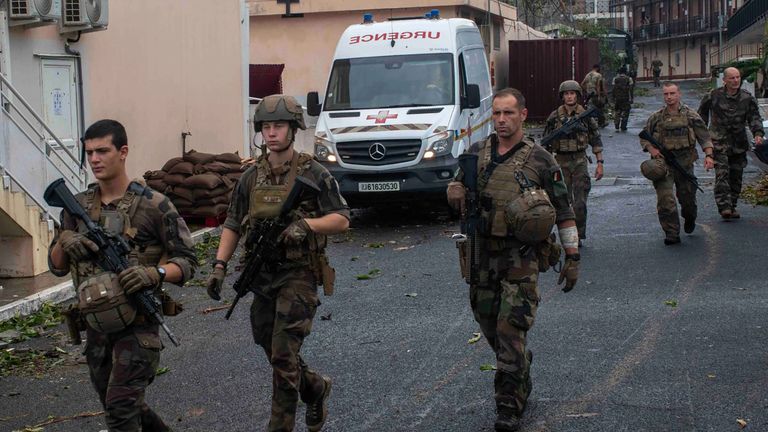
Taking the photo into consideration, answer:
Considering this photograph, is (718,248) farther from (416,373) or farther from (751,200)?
(416,373)

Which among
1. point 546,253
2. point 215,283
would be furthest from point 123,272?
point 546,253

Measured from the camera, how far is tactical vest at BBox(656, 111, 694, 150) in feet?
41.5

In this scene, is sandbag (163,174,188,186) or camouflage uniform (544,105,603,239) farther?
sandbag (163,174,188,186)

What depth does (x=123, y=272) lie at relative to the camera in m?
5.14

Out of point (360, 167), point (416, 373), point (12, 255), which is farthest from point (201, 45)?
point (416, 373)

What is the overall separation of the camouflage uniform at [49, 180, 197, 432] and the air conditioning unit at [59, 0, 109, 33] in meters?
8.99

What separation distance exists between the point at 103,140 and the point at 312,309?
144cm

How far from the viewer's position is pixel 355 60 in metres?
16.2

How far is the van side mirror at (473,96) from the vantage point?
1551cm

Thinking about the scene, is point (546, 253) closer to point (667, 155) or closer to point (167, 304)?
point (167, 304)

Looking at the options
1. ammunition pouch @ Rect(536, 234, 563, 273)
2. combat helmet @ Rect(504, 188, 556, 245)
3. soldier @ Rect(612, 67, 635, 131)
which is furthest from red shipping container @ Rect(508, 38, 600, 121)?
combat helmet @ Rect(504, 188, 556, 245)

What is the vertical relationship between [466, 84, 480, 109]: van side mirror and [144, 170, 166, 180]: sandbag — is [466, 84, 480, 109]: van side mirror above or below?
above

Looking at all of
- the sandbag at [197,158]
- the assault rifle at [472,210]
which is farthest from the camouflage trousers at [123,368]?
the sandbag at [197,158]

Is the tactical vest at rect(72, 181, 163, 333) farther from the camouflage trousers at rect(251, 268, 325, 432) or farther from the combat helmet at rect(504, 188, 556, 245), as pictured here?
the combat helmet at rect(504, 188, 556, 245)
